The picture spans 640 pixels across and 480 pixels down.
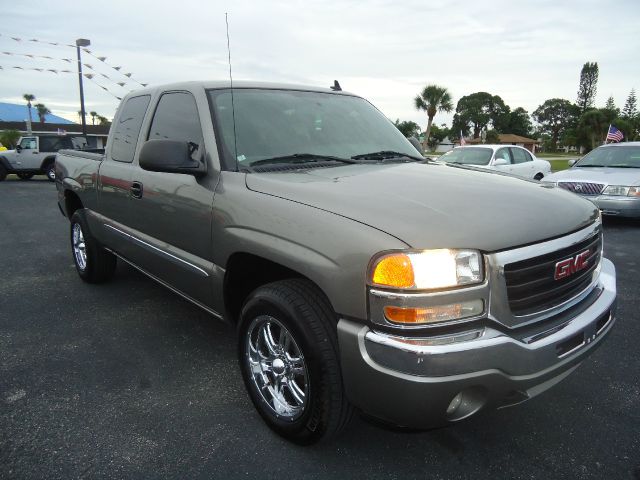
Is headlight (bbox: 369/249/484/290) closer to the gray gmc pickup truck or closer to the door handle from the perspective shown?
the gray gmc pickup truck

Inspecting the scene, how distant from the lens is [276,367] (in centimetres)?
230

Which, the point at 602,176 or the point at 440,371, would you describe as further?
the point at 602,176

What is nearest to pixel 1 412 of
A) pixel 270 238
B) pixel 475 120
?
pixel 270 238

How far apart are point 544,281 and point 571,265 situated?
24 cm

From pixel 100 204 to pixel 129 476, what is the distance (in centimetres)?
259

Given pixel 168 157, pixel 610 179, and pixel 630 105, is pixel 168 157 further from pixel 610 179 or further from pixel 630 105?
pixel 630 105

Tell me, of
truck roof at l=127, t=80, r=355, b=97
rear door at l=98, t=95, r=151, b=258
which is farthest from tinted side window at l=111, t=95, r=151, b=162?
truck roof at l=127, t=80, r=355, b=97

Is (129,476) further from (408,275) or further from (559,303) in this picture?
(559,303)

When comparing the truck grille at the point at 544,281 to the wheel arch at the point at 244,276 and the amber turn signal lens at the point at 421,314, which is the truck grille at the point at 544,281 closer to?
the amber turn signal lens at the point at 421,314

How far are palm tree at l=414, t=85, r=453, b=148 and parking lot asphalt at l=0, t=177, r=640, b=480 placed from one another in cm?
5400

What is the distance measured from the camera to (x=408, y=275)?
1.72 m

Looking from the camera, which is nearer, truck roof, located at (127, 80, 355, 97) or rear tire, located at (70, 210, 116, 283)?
truck roof, located at (127, 80, 355, 97)

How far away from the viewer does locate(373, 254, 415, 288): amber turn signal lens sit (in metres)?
1.72

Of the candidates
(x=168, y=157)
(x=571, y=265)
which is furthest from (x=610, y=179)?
(x=168, y=157)
